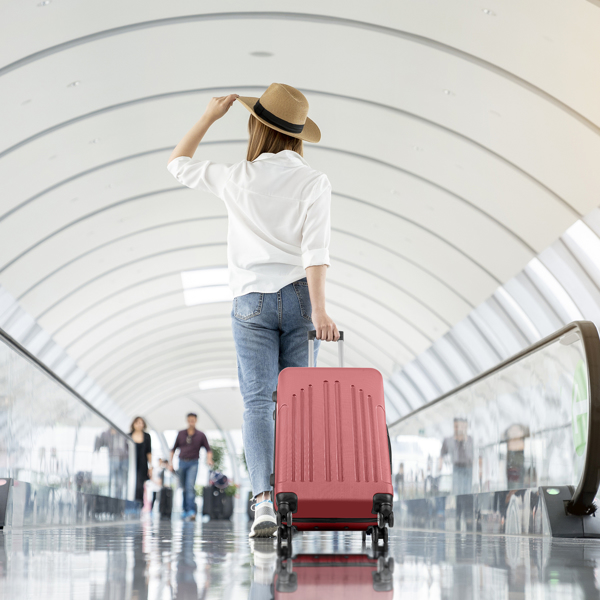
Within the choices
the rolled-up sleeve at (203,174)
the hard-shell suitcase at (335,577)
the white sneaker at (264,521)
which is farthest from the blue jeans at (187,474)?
the hard-shell suitcase at (335,577)

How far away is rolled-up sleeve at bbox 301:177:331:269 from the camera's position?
12.1 feet

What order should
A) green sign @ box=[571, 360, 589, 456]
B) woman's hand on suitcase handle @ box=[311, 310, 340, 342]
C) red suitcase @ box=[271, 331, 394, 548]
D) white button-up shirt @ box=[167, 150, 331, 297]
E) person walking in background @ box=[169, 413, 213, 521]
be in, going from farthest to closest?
person walking in background @ box=[169, 413, 213, 521], green sign @ box=[571, 360, 589, 456], white button-up shirt @ box=[167, 150, 331, 297], woman's hand on suitcase handle @ box=[311, 310, 340, 342], red suitcase @ box=[271, 331, 394, 548]

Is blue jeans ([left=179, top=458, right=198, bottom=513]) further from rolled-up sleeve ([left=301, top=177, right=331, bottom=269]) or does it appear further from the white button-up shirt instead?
rolled-up sleeve ([left=301, top=177, right=331, bottom=269])

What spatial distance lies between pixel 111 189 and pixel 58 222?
1.55m

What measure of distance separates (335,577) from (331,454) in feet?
3.30

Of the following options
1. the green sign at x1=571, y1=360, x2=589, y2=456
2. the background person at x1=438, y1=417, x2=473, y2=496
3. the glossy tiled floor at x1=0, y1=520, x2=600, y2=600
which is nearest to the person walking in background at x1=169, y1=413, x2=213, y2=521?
the background person at x1=438, y1=417, x2=473, y2=496

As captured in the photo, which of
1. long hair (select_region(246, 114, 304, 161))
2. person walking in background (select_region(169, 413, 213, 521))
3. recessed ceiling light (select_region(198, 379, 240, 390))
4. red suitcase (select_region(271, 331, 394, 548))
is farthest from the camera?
recessed ceiling light (select_region(198, 379, 240, 390))

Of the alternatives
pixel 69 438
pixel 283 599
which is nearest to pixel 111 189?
pixel 69 438

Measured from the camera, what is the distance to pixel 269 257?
3795 millimetres

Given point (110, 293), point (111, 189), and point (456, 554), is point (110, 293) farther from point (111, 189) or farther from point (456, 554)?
point (456, 554)

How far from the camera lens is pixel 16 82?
12430mm

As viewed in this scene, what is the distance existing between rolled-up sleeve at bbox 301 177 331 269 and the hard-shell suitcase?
4.84 ft

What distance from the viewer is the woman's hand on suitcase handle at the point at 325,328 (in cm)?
344

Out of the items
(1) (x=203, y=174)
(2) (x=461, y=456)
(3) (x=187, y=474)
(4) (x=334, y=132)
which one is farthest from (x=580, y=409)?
(4) (x=334, y=132)
